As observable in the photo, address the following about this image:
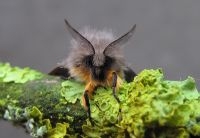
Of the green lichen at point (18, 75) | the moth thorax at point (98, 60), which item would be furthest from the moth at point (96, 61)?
the green lichen at point (18, 75)

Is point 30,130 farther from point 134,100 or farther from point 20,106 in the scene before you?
point 134,100

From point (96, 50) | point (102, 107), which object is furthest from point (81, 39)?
point (102, 107)

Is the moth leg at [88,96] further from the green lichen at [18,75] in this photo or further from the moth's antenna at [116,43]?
the green lichen at [18,75]

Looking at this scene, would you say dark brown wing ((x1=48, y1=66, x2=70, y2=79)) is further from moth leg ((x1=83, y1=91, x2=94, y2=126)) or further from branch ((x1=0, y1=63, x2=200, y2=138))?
moth leg ((x1=83, y1=91, x2=94, y2=126))

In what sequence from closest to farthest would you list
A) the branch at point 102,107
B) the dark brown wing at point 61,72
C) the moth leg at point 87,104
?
the branch at point 102,107 → the moth leg at point 87,104 → the dark brown wing at point 61,72

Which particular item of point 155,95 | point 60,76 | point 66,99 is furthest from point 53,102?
point 155,95
